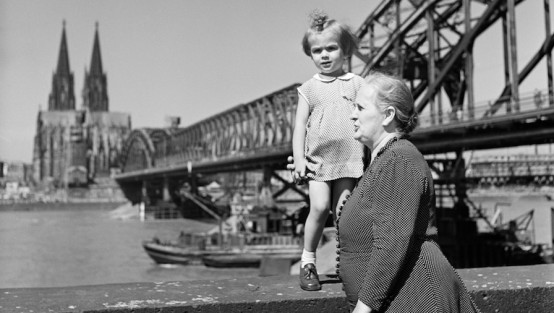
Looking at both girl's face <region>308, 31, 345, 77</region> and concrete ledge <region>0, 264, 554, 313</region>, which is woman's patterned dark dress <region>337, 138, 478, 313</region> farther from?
girl's face <region>308, 31, 345, 77</region>

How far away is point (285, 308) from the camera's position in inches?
146

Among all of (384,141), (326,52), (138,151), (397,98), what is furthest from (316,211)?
(138,151)

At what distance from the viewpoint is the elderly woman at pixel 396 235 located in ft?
8.25

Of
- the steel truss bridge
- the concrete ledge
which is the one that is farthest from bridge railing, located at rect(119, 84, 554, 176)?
the concrete ledge

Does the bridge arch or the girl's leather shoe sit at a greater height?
the bridge arch

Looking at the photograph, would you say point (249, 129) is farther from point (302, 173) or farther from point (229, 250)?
point (302, 173)

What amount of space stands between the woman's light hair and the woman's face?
25mm

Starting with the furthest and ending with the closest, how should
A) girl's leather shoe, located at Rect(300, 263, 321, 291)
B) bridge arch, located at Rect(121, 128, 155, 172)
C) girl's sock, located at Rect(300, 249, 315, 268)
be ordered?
bridge arch, located at Rect(121, 128, 155, 172)
girl's sock, located at Rect(300, 249, 315, 268)
girl's leather shoe, located at Rect(300, 263, 321, 291)

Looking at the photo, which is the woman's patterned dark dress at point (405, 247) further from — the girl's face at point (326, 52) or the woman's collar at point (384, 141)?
the girl's face at point (326, 52)

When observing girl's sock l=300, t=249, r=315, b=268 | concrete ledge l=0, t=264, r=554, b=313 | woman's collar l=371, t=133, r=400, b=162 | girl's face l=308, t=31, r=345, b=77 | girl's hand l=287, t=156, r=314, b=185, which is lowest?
concrete ledge l=0, t=264, r=554, b=313

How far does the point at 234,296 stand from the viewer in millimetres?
3730

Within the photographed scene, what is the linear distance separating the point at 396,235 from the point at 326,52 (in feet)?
5.88

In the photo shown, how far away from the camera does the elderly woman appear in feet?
8.25

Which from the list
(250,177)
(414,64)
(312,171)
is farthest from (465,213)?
(250,177)
